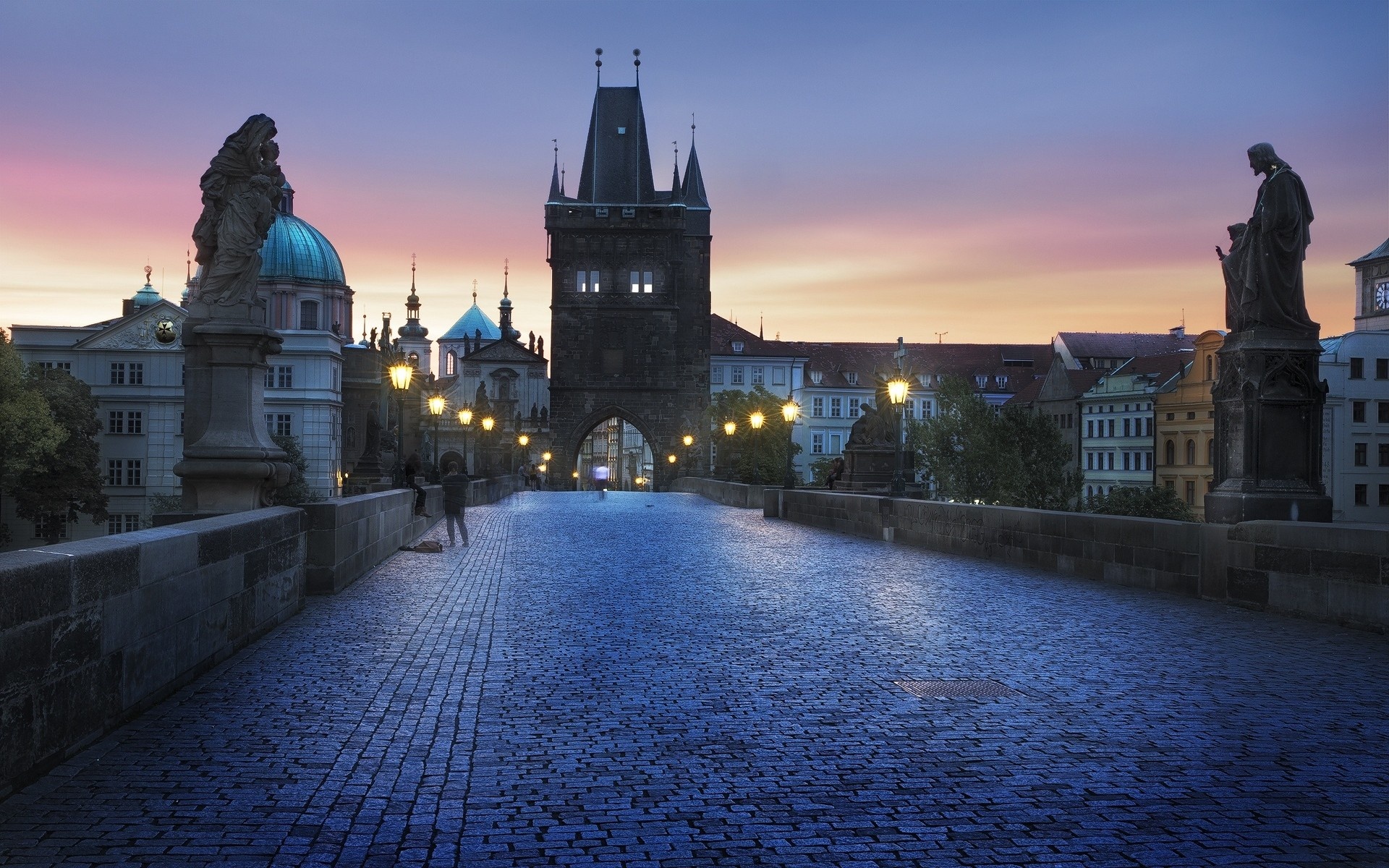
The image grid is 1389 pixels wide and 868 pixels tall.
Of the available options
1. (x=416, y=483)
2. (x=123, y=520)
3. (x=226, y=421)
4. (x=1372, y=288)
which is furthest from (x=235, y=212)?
(x=1372, y=288)

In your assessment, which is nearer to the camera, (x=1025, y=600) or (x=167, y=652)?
(x=167, y=652)

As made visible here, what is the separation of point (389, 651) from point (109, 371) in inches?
3311

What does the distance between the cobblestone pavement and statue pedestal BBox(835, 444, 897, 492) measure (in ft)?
60.3

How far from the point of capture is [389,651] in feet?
32.9

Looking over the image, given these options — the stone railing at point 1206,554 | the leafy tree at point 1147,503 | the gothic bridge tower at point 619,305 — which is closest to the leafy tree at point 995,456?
the leafy tree at point 1147,503

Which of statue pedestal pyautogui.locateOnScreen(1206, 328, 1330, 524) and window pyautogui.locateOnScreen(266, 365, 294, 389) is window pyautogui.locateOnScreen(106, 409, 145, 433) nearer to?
window pyautogui.locateOnScreen(266, 365, 294, 389)

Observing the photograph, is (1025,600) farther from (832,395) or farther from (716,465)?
(832,395)

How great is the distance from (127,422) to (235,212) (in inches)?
3112

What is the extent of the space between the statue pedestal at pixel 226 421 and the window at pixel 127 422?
256 feet

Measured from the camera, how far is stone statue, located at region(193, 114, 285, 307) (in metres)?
13.2

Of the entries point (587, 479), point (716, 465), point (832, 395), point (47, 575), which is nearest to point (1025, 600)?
point (47, 575)

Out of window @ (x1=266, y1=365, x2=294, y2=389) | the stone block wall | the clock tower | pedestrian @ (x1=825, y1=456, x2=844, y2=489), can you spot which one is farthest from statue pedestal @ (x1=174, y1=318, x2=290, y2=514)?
the clock tower

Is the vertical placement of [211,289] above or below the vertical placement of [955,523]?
above

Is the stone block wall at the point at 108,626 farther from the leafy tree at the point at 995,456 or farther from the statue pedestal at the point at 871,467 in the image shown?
the leafy tree at the point at 995,456
